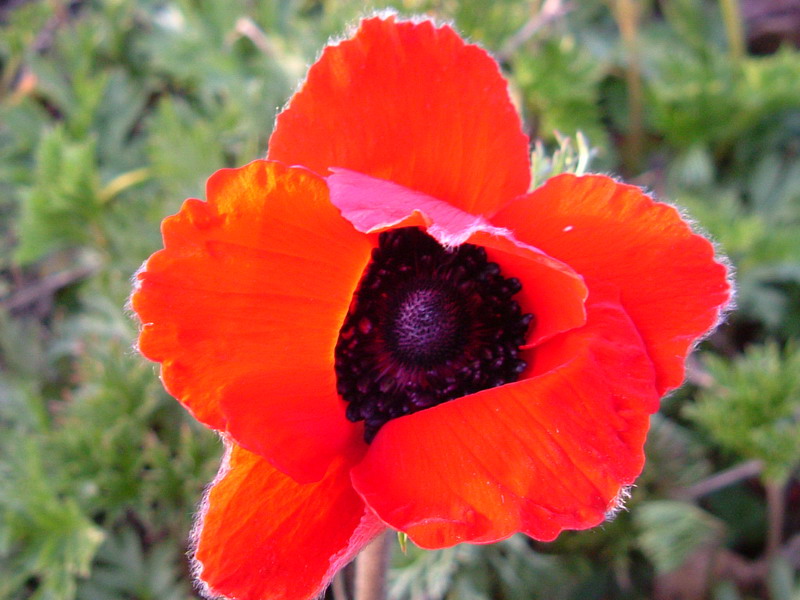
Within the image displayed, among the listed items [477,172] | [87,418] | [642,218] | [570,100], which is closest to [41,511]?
[87,418]

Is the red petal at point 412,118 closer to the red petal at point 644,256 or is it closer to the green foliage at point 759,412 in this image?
the red petal at point 644,256

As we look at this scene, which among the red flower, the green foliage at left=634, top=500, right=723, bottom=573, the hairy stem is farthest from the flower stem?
the hairy stem

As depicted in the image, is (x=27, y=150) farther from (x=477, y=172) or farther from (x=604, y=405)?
(x=604, y=405)

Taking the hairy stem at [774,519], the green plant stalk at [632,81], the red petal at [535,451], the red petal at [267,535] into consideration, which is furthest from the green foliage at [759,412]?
the red petal at [267,535]

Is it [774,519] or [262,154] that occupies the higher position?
[262,154]

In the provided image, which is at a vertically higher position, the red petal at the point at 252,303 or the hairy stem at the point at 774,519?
the red petal at the point at 252,303

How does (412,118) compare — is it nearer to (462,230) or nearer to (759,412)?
(462,230)

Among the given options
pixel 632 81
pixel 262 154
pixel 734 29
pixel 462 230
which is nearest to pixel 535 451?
pixel 462 230

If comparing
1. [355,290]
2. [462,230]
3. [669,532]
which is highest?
[462,230]
